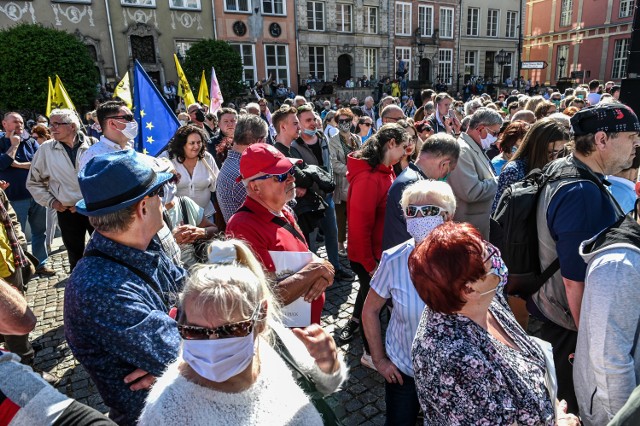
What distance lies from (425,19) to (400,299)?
34.5m

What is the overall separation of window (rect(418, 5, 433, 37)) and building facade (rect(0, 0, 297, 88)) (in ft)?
36.2

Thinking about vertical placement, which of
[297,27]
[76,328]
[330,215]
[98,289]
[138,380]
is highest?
[297,27]

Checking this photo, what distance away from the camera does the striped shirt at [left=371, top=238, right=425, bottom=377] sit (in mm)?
2188

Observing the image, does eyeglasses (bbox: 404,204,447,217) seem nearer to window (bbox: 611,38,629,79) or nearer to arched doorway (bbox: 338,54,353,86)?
arched doorway (bbox: 338,54,353,86)

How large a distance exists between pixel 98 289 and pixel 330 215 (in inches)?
145

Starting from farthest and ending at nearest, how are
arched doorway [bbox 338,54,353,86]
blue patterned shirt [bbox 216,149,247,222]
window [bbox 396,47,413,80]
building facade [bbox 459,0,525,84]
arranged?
1. building facade [bbox 459,0,525,84]
2. window [bbox 396,47,413,80]
3. arched doorway [bbox 338,54,353,86]
4. blue patterned shirt [bbox 216,149,247,222]

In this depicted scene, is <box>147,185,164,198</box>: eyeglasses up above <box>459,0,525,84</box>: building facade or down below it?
below

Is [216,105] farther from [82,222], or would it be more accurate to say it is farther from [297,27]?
[297,27]

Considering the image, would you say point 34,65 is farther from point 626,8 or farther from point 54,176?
point 626,8

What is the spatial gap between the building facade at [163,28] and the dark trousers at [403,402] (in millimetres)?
23878

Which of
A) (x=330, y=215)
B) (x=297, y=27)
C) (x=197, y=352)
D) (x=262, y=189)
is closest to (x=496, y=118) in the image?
Answer: (x=330, y=215)

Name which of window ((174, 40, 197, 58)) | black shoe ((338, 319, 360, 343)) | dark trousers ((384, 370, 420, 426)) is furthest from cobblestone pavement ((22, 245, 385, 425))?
window ((174, 40, 197, 58))

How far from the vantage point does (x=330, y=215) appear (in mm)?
5078

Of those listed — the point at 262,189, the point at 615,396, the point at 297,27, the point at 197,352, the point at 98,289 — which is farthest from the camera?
the point at 297,27
